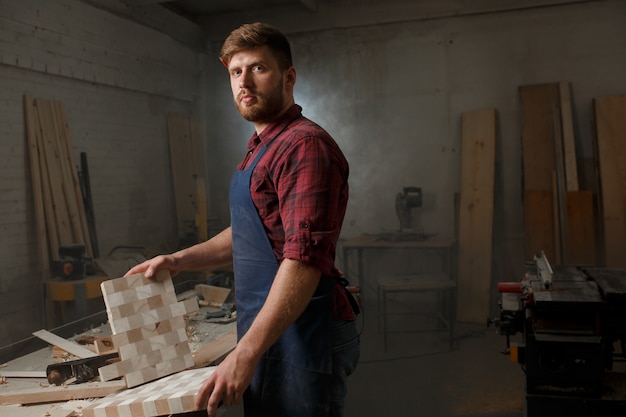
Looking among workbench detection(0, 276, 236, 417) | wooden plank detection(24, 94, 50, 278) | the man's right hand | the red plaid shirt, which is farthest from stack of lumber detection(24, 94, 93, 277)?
the red plaid shirt

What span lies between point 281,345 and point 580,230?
426 cm

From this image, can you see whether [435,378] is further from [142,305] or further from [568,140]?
[142,305]

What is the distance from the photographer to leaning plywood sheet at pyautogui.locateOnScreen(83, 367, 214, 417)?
54.2 inches

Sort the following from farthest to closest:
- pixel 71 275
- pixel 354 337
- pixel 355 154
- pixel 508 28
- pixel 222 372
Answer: pixel 355 154, pixel 508 28, pixel 71 275, pixel 354 337, pixel 222 372

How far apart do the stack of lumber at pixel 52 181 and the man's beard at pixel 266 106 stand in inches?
128

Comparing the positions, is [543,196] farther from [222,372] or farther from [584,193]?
[222,372]

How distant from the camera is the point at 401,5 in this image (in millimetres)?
5824

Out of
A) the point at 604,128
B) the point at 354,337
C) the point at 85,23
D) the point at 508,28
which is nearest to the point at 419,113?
the point at 508,28

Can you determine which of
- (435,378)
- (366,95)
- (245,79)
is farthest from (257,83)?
(366,95)

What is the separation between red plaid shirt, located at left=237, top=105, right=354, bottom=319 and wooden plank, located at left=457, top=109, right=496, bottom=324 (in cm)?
415

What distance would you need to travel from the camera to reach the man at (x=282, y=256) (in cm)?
134

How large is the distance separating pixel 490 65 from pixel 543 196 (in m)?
1.42

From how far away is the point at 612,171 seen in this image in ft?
16.6

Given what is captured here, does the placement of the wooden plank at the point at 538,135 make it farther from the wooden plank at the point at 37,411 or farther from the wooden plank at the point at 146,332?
the wooden plank at the point at 37,411
